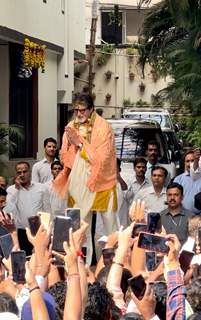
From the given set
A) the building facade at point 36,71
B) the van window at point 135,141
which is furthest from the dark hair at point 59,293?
the building facade at point 36,71

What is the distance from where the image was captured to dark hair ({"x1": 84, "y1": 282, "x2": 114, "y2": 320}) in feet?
14.0

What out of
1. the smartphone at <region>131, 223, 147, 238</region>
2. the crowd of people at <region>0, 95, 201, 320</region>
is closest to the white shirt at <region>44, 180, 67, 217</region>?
the crowd of people at <region>0, 95, 201, 320</region>

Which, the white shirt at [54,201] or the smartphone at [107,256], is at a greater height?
the smartphone at [107,256]

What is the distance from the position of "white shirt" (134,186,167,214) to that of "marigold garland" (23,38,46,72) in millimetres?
9297

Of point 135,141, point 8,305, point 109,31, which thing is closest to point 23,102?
point 135,141

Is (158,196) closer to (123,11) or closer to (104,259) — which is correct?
(104,259)

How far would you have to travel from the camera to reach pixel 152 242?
502cm

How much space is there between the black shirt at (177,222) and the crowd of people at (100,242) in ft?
0.04

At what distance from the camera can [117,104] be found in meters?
37.0

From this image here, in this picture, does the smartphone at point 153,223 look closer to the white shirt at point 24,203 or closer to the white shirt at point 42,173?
the white shirt at point 24,203

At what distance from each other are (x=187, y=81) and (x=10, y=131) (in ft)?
15.3

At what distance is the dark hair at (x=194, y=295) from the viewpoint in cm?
454

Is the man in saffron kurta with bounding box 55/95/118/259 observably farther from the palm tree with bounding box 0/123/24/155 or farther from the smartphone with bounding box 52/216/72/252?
the palm tree with bounding box 0/123/24/155

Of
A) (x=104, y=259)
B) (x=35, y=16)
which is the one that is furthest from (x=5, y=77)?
(x=104, y=259)
